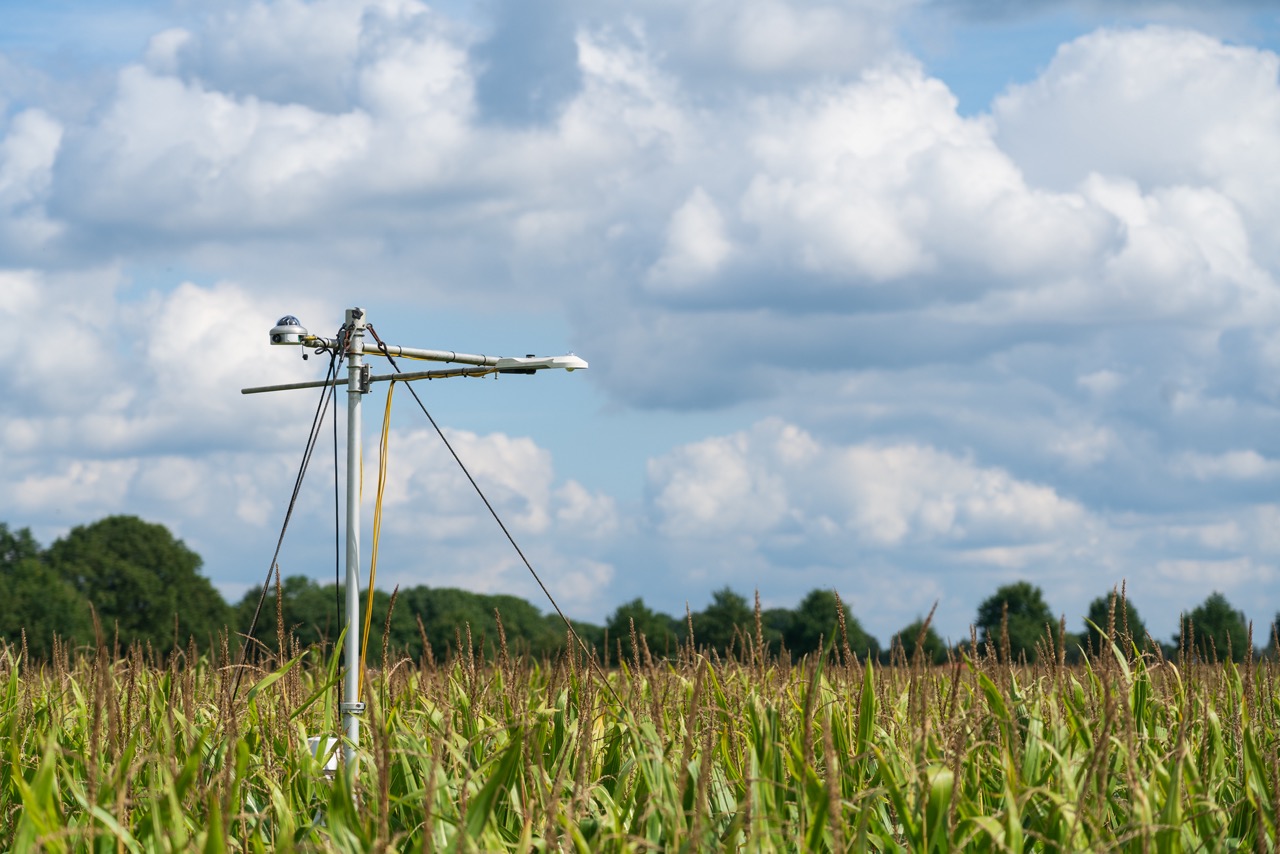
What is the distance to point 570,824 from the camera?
3695mm

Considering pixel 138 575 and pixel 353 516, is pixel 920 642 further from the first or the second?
pixel 138 575

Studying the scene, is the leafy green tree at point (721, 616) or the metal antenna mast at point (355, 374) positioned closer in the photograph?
the metal antenna mast at point (355, 374)

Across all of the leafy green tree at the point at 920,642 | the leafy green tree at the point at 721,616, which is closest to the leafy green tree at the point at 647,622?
the leafy green tree at the point at 721,616

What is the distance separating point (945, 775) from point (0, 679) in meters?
7.62

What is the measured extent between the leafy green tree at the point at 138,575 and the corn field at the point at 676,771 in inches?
1889

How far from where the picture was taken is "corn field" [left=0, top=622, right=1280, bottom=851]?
159 inches

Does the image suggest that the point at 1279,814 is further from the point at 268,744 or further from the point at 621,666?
the point at 621,666

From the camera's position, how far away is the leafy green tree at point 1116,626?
19.9ft

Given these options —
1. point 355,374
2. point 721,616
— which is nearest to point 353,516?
point 355,374

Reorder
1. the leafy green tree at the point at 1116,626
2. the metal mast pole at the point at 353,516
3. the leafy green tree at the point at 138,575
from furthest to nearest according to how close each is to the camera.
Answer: the leafy green tree at the point at 138,575
the metal mast pole at the point at 353,516
the leafy green tree at the point at 1116,626

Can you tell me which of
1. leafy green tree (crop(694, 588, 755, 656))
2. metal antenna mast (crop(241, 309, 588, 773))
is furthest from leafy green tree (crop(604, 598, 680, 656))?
metal antenna mast (crop(241, 309, 588, 773))

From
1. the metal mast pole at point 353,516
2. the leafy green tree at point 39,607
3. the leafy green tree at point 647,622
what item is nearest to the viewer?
the metal mast pole at point 353,516

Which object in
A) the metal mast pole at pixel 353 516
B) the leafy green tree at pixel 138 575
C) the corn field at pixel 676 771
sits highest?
the leafy green tree at pixel 138 575

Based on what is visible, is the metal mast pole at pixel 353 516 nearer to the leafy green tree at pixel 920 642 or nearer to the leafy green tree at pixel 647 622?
the leafy green tree at pixel 920 642
